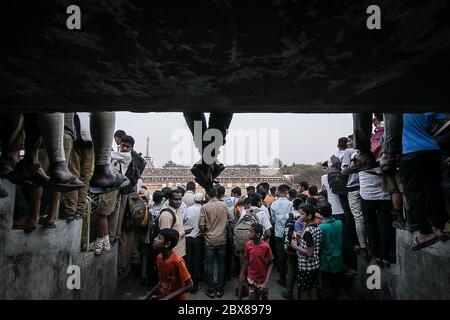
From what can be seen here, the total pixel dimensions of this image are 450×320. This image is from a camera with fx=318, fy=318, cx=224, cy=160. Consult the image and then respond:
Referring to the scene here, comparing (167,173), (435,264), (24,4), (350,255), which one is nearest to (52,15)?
(24,4)

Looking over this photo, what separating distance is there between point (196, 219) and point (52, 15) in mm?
5752

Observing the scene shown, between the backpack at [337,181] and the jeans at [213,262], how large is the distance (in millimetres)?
2363

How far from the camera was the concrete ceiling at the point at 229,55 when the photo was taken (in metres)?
1.00

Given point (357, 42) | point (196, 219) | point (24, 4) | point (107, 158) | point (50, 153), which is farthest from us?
point (196, 219)

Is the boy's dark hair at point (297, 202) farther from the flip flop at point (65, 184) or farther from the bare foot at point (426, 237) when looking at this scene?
the flip flop at point (65, 184)

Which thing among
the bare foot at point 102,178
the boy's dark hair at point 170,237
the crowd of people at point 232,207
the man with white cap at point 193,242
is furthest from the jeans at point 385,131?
the man with white cap at point 193,242

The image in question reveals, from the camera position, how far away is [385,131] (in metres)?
2.65

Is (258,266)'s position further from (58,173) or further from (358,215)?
Answer: (58,173)

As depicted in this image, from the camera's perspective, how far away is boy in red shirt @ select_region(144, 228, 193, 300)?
355cm

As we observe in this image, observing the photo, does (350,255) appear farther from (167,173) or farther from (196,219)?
(167,173)

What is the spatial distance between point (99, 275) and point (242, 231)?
8.51 ft

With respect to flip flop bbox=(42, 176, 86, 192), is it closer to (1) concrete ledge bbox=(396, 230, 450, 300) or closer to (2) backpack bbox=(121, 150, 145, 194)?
(2) backpack bbox=(121, 150, 145, 194)

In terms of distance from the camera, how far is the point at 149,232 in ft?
21.9

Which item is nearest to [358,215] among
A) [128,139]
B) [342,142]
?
[342,142]
